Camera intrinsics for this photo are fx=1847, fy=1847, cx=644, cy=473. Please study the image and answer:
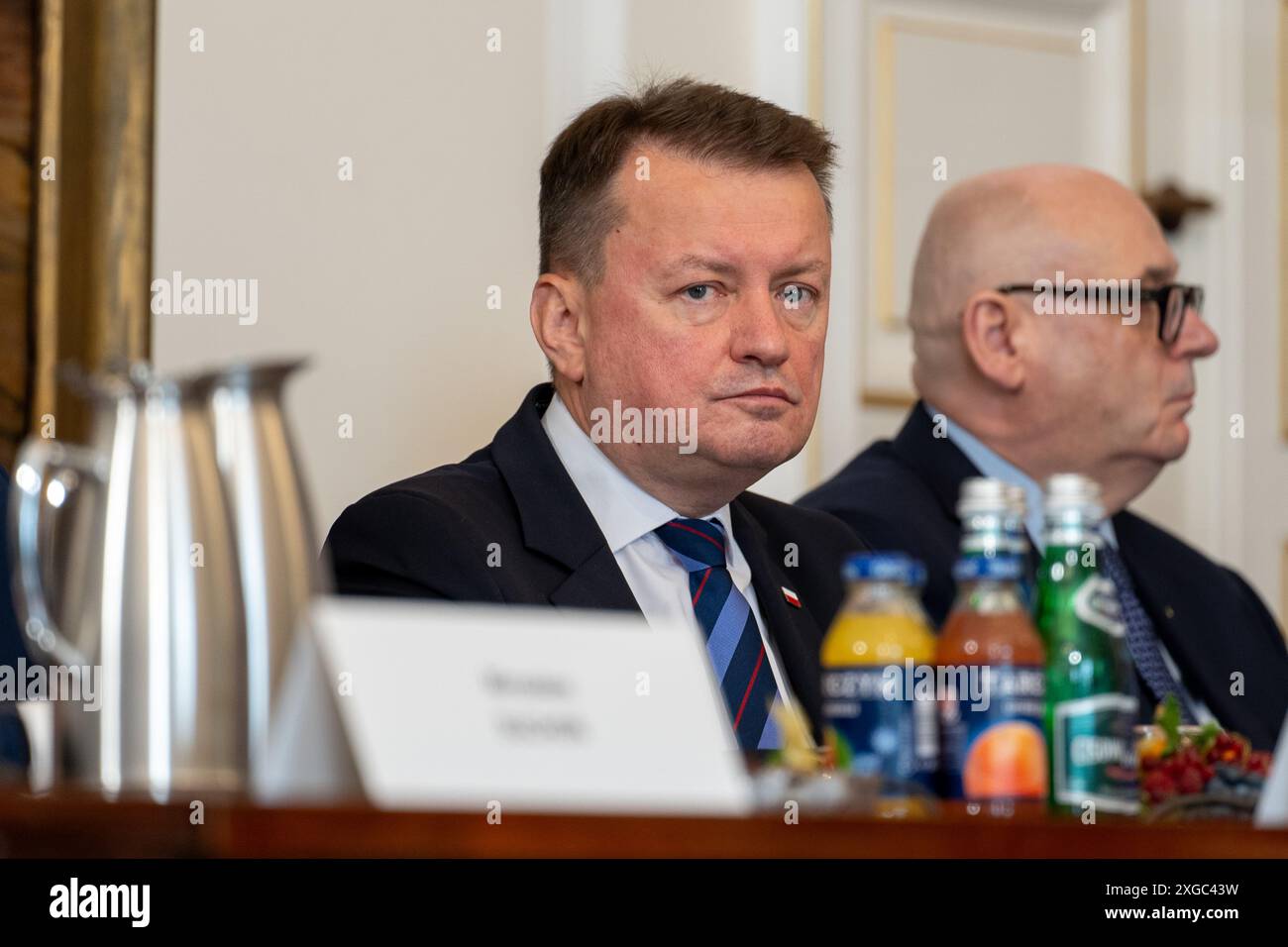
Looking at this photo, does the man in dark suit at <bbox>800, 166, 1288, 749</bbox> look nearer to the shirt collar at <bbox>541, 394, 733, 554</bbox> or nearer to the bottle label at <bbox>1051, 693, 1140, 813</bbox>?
the shirt collar at <bbox>541, 394, 733, 554</bbox>

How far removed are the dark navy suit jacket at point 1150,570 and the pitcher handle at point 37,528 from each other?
1242 mm

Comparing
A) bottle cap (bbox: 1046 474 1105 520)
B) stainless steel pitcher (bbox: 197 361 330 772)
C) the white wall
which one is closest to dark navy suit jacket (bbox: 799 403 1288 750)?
the white wall

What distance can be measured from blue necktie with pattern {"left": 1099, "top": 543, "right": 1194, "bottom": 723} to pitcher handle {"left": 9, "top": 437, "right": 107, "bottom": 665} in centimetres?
133

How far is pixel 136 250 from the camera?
1.94m

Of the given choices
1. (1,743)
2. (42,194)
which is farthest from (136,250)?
(1,743)

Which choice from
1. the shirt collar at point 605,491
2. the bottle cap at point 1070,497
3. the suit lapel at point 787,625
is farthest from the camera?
the shirt collar at point 605,491

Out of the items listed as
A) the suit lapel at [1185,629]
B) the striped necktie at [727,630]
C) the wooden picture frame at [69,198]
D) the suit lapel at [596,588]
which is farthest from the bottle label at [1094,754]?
the wooden picture frame at [69,198]

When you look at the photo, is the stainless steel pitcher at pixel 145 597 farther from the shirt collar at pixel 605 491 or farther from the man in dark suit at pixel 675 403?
the shirt collar at pixel 605 491

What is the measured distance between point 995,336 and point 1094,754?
4.51 ft

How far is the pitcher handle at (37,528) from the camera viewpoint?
0.74 metres

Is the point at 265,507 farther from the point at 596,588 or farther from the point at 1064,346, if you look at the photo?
the point at 1064,346

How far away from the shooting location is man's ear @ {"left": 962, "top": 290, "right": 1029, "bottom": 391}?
7.13ft

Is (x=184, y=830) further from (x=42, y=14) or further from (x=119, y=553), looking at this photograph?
(x=42, y=14)

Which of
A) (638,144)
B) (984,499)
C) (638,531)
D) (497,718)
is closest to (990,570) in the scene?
(984,499)
